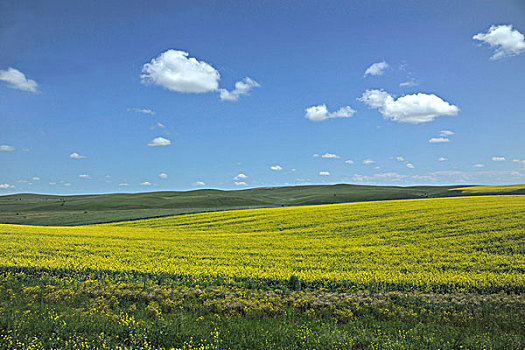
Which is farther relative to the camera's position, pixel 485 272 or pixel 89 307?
pixel 485 272

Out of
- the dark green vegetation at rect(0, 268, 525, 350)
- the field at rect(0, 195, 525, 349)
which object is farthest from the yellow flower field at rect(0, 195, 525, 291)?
the dark green vegetation at rect(0, 268, 525, 350)

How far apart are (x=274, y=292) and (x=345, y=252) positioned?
586cm

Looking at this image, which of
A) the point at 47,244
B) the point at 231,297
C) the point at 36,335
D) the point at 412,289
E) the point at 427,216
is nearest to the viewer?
the point at 36,335

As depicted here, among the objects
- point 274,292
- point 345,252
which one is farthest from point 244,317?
point 345,252

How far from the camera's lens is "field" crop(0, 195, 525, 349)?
6594mm

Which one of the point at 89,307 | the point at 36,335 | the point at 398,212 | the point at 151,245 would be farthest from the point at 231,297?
the point at 398,212

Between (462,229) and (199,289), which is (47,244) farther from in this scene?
(462,229)

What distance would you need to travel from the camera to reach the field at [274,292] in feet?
21.6

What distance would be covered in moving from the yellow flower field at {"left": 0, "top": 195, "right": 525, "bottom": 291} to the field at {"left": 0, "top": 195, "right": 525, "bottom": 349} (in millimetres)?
73

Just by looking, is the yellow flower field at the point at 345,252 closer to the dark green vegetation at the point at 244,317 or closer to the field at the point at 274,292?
the field at the point at 274,292

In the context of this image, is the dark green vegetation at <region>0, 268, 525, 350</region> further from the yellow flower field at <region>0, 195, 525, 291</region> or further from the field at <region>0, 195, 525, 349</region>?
the yellow flower field at <region>0, 195, 525, 291</region>

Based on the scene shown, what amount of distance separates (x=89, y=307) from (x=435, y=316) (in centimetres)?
863

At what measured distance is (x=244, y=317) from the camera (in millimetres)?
7766

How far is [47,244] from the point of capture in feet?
56.5
